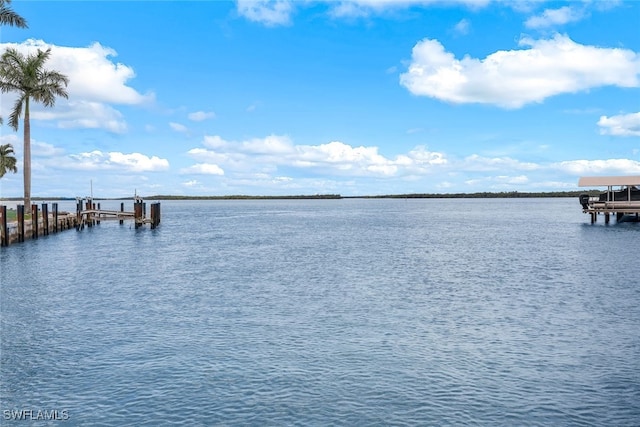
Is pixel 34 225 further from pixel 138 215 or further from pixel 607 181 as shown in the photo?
pixel 607 181

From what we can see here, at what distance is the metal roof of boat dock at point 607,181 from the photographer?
236 feet

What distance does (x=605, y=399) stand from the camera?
12039mm

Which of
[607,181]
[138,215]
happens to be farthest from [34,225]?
[607,181]

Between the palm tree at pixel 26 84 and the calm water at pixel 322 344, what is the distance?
2496cm

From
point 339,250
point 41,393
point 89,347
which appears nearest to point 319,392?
point 41,393

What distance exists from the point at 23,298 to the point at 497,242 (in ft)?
132

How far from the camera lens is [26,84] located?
54625mm

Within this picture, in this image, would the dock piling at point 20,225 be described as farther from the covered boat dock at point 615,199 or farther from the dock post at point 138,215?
the covered boat dock at point 615,199

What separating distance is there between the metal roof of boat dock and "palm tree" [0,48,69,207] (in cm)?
6880

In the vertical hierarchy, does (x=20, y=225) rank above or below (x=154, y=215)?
below

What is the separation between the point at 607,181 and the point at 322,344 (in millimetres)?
69829

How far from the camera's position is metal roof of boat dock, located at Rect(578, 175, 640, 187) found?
71800 mm

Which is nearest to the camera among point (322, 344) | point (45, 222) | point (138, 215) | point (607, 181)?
point (322, 344)

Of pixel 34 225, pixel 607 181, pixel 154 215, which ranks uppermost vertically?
pixel 607 181
